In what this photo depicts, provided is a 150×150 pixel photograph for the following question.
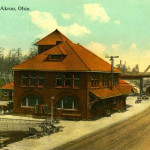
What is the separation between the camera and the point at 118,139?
23.1 m

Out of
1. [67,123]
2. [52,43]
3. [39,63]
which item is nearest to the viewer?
[67,123]

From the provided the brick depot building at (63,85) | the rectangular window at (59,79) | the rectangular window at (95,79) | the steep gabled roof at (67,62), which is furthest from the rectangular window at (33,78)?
the rectangular window at (95,79)

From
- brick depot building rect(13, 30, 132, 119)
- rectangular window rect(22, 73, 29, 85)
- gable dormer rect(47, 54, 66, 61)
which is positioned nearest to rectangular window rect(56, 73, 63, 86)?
brick depot building rect(13, 30, 132, 119)

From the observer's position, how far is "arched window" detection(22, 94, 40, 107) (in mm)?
34622

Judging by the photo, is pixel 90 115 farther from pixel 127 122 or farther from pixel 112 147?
pixel 112 147

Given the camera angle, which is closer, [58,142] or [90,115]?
[58,142]

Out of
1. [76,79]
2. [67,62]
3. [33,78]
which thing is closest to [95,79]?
[76,79]

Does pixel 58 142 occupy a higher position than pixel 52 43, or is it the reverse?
pixel 52 43

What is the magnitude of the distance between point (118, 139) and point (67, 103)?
10.8 meters

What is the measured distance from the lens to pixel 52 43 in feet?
132

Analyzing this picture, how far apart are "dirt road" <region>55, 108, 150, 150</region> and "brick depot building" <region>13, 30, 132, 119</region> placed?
502cm

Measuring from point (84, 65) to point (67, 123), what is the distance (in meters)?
6.36

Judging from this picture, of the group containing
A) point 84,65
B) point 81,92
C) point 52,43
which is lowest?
point 81,92

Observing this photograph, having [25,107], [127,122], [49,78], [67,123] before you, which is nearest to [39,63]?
[49,78]
